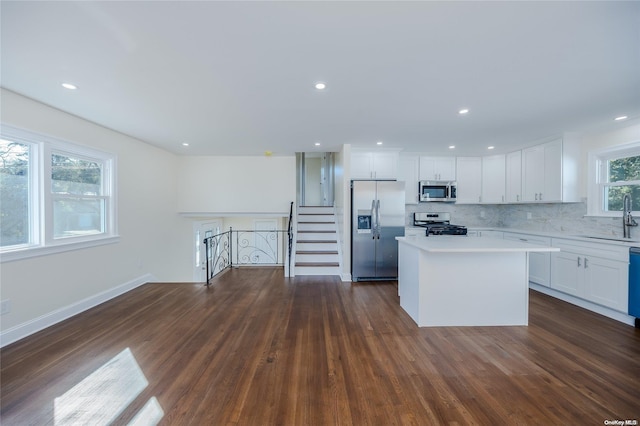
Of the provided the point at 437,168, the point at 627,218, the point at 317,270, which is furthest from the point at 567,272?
the point at 317,270

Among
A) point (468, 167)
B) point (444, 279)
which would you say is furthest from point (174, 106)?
point (468, 167)

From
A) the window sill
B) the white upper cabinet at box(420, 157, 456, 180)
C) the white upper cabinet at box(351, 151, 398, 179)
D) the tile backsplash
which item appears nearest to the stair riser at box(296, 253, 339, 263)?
the white upper cabinet at box(351, 151, 398, 179)

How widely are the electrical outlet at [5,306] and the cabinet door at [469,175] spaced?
6.93 meters

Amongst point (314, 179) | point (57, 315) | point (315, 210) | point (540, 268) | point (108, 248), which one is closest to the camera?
point (57, 315)

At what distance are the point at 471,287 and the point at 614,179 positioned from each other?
2996mm

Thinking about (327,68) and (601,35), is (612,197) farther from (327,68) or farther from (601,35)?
(327,68)

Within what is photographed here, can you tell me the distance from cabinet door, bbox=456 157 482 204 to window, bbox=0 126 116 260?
256 inches

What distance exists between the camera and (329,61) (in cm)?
201

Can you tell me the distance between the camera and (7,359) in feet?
7.50

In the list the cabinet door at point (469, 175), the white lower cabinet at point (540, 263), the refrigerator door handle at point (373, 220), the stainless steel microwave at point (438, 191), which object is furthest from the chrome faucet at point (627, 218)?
the refrigerator door handle at point (373, 220)

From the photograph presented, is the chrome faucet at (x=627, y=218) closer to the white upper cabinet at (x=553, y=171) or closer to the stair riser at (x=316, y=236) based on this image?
the white upper cabinet at (x=553, y=171)

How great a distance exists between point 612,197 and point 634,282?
1472 millimetres

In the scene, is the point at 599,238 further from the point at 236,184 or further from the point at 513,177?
the point at 236,184

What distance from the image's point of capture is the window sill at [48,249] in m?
2.56
